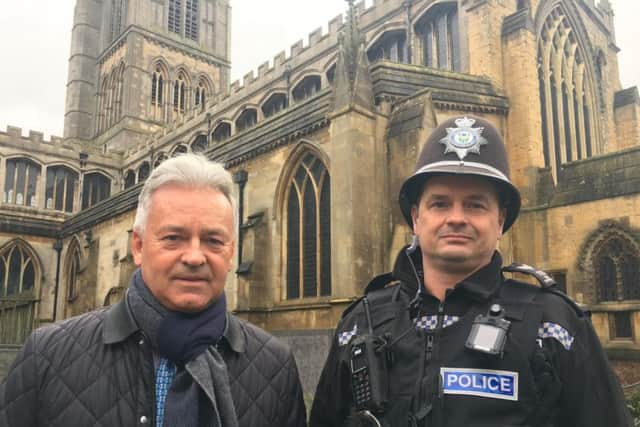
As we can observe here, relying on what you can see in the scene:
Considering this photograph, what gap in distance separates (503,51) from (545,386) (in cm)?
1532

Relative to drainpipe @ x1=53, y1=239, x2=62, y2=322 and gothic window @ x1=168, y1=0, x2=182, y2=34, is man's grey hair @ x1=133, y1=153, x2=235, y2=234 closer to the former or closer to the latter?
drainpipe @ x1=53, y1=239, x2=62, y2=322

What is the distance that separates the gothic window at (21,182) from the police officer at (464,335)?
33577mm

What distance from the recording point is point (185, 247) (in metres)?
2.02

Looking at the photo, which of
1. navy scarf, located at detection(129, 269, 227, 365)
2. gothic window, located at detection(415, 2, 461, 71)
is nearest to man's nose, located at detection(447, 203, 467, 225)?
navy scarf, located at detection(129, 269, 227, 365)

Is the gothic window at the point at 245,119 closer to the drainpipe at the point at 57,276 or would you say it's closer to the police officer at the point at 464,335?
the drainpipe at the point at 57,276

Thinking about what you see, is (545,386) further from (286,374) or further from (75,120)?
(75,120)

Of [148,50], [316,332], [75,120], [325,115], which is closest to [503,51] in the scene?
[325,115]

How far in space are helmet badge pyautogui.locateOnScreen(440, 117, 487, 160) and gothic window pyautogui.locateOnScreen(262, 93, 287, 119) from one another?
81.5 ft

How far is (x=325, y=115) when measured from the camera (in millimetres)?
12719

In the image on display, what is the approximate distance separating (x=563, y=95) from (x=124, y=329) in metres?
18.2

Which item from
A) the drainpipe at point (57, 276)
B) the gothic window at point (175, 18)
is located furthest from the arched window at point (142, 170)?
the gothic window at point (175, 18)

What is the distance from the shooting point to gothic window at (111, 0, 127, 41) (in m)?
46.4

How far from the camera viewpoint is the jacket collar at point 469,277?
2.16 m

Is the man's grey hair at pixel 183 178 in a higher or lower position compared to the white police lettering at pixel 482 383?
higher
